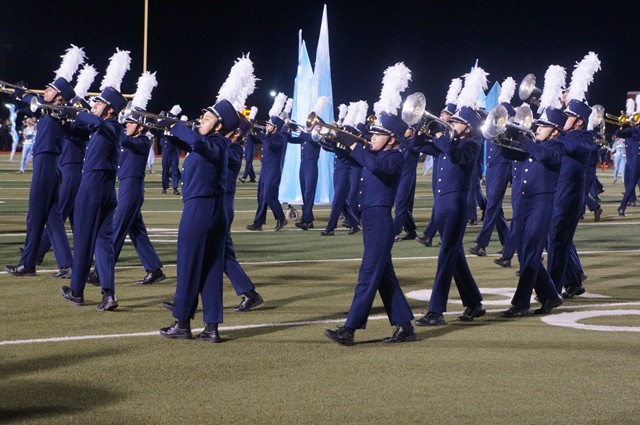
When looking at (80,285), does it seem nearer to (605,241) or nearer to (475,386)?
(475,386)

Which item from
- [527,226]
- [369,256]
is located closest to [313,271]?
[527,226]

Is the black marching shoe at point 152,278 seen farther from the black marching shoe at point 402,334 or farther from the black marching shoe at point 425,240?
the black marching shoe at point 425,240

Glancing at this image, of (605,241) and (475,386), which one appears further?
(605,241)

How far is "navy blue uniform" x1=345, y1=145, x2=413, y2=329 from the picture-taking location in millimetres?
7145

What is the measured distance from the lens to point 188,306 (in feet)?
23.5

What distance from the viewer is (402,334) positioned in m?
7.28

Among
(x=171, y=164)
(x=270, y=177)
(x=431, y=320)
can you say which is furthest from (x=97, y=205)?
(x=171, y=164)

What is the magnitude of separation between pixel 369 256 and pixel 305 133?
942cm

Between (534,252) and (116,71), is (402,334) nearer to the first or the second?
(534,252)

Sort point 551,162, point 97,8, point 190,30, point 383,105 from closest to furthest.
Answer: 1. point 383,105
2. point 551,162
3. point 97,8
4. point 190,30

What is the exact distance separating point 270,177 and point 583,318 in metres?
8.13

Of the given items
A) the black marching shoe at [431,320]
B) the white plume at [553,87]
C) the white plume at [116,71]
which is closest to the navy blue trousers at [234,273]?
the black marching shoe at [431,320]

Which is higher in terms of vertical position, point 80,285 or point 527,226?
point 527,226

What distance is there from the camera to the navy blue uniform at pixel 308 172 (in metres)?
16.4
